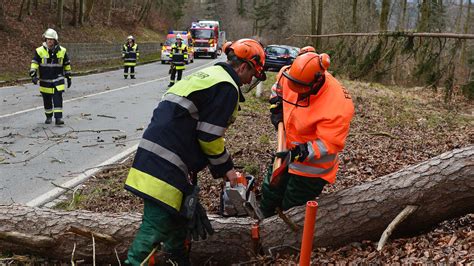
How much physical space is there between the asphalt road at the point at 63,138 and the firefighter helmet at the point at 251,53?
311 cm

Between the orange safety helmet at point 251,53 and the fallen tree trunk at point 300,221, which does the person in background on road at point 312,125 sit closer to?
the fallen tree trunk at point 300,221

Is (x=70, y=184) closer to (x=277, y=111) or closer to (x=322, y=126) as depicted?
(x=277, y=111)

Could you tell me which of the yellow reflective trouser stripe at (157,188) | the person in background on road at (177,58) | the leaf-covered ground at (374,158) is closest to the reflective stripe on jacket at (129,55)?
the person in background on road at (177,58)

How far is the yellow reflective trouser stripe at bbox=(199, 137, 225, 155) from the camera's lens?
3020 mm

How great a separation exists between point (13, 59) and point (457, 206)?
19.9m

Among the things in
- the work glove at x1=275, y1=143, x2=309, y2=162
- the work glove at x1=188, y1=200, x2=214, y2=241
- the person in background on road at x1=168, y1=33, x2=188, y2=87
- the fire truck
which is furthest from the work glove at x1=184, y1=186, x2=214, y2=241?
the fire truck

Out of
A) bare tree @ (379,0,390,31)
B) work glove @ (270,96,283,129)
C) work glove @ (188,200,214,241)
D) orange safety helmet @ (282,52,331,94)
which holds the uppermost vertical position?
bare tree @ (379,0,390,31)

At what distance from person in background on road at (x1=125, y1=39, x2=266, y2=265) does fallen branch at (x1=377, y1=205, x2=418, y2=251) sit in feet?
4.27

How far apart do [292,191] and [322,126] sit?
69 cm

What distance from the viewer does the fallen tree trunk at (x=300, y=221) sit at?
134 inches

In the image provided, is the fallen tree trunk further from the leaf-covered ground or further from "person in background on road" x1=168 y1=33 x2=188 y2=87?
"person in background on road" x1=168 y1=33 x2=188 y2=87

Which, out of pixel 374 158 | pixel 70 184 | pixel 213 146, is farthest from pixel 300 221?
pixel 70 184

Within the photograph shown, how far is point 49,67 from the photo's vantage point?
874 centimetres

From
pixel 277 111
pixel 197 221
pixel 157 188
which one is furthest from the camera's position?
pixel 277 111
